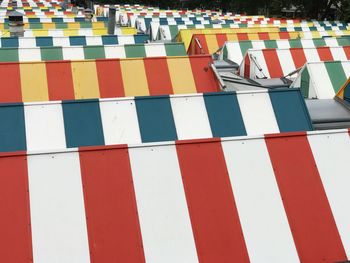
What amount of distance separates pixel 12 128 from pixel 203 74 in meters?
2.99

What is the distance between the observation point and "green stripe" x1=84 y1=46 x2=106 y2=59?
7.95 metres

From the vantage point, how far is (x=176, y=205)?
319cm

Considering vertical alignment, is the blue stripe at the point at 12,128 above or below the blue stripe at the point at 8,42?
below

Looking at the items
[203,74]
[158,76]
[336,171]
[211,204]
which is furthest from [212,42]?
[211,204]

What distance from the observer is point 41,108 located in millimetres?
4656

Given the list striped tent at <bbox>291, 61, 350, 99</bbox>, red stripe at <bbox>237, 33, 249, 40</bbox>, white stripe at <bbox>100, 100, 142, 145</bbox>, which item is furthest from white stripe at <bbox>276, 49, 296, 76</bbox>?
white stripe at <bbox>100, 100, 142, 145</bbox>

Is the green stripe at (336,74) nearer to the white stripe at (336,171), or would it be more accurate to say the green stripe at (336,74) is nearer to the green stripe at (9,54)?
the white stripe at (336,171)

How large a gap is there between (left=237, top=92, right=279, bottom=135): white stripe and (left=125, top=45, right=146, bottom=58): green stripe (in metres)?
3.40

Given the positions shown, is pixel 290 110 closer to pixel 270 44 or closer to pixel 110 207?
pixel 110 207

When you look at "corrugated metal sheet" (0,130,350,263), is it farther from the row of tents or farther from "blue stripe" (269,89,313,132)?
"blue stripe" (269,89,313,132)

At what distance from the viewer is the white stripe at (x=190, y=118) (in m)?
4.82

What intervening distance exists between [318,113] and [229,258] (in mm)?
3040

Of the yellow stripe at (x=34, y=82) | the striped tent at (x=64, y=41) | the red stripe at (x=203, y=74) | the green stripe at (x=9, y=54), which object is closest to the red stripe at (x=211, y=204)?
the red stripe at (x=203, y=74)

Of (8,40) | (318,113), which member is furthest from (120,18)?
(318,113)
